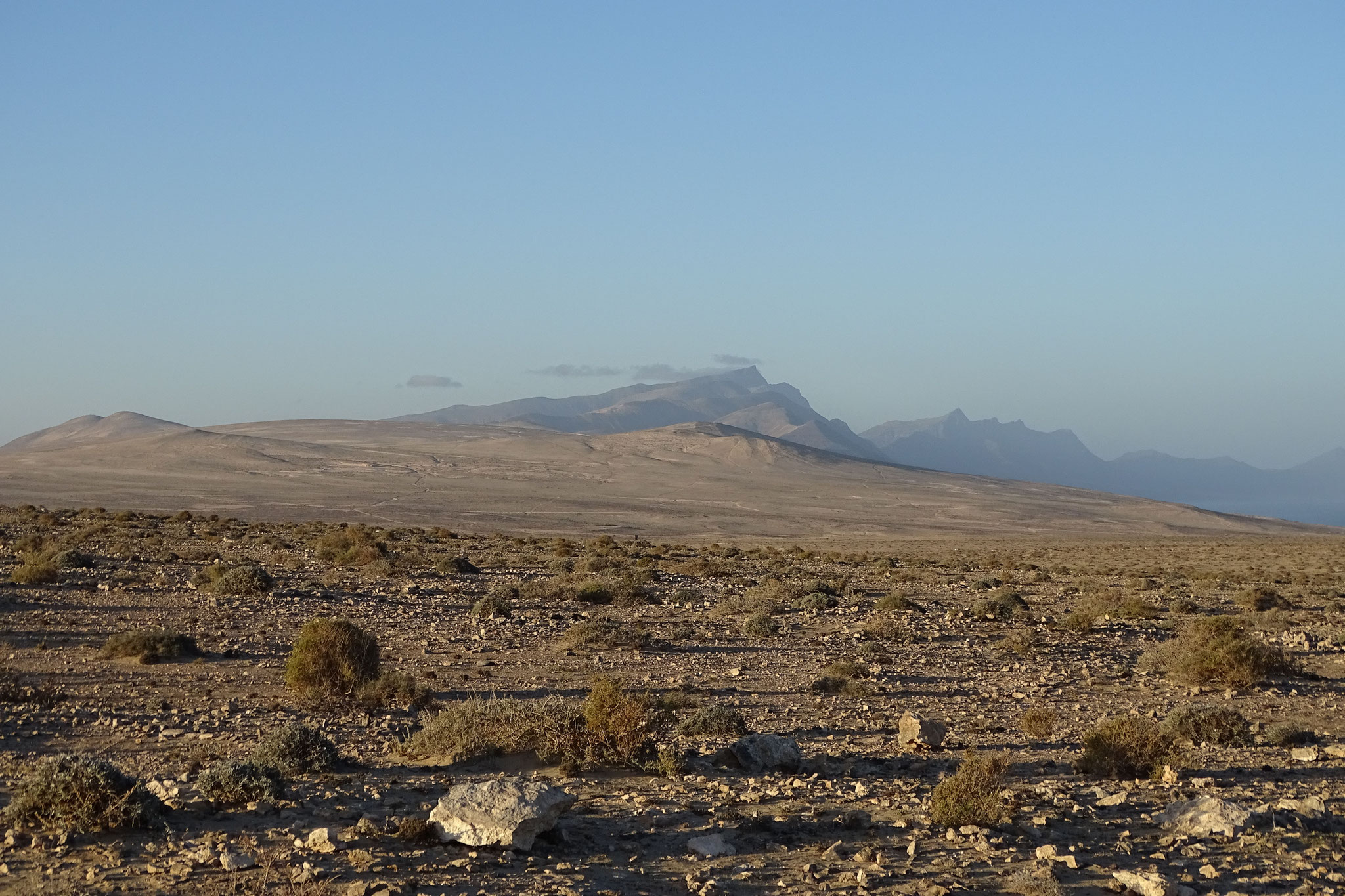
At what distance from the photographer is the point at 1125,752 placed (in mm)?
10055

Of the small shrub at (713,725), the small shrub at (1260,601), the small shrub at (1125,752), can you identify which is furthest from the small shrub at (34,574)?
the small shrub at (1260,601)

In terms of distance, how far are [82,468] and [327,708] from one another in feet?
346

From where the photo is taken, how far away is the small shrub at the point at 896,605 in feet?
77.8

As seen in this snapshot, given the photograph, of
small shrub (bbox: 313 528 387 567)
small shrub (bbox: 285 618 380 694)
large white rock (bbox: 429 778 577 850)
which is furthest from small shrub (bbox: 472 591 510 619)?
large white rock (bbox: 429 778 577 850)

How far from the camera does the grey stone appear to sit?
31.6 feet

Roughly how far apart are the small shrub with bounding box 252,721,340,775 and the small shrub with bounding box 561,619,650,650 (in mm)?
8330

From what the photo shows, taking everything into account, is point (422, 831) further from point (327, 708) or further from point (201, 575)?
point (201, 575)

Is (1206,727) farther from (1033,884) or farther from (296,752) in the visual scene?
(296,752)

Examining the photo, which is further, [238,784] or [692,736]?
[692,736]

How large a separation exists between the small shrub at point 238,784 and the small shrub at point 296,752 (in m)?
0.64

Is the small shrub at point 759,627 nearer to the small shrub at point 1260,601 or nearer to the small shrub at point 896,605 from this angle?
the small shrub at point 896,605

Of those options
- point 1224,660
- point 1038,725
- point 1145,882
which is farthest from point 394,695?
point 1224,660

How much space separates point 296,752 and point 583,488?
3838 inches

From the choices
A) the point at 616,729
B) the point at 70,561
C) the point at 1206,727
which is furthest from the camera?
the point at 70,561
